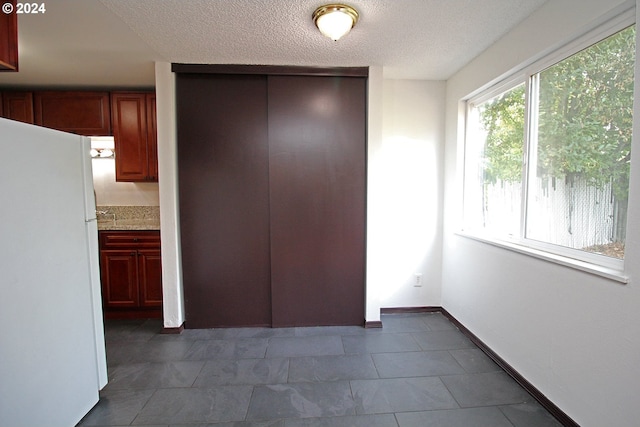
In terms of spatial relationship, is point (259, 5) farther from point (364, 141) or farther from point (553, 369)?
point (553, 369)

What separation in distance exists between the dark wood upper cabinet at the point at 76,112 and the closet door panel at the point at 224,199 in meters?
1.08

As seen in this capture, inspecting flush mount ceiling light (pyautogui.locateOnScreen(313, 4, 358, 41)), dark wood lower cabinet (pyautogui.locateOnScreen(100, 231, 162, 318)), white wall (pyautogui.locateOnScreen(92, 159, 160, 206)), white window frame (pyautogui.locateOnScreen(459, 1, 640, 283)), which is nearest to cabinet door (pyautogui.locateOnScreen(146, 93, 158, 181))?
white wall (pyautogui.locateOnScreen(92, 159, 160, 206))

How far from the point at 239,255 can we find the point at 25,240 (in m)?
1.57

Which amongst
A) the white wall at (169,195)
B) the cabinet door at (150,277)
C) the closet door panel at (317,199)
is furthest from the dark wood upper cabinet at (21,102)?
the closet door panel at (317,199)

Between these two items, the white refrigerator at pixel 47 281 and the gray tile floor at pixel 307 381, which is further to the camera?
the gray tile floor at pixel 307 381

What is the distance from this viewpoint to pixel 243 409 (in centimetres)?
171

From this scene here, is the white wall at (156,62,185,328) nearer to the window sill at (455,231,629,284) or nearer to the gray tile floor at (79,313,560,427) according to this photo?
the gray tile floor at (79,313,560,427)

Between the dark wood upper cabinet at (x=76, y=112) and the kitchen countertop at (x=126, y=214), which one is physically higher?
the dark wood upper cabinet at (x=76, y=112)

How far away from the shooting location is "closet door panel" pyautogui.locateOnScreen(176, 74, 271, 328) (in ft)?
8.64

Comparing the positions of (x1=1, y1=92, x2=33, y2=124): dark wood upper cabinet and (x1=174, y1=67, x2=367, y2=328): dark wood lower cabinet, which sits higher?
(x1=1, y1=92, x2=33, y2=124): dark wood upper cabinet

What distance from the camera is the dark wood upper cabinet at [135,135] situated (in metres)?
2.96

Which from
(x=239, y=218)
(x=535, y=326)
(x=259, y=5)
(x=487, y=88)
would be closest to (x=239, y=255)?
(x=239, y=218)

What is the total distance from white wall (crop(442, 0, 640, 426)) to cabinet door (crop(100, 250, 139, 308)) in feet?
11.0

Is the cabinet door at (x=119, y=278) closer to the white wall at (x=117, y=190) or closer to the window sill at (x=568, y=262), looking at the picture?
the white wall at (x=117, y=190)
